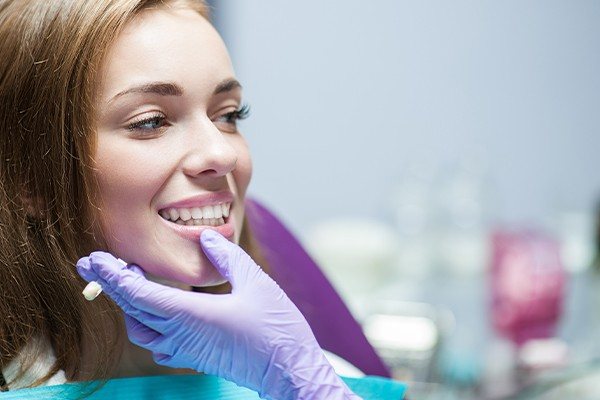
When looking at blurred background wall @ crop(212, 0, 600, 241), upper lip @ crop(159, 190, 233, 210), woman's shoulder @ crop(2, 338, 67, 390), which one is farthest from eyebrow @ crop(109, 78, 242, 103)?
blurred background wall @ crop(212, 0, 600, 241)

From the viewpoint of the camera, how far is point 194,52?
103 centimetres

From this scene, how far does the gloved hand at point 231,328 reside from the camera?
2.98ft

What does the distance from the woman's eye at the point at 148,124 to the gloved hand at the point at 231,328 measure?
0.47ft

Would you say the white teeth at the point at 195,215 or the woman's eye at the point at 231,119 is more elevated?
the woman's eye at the point at 231,119

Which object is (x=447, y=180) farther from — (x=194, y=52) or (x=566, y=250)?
(x=194, y=52)

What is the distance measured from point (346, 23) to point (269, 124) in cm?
36

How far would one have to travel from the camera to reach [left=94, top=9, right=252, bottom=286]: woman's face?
100 cm

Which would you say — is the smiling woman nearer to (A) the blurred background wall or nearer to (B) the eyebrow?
(B) the eyebrow

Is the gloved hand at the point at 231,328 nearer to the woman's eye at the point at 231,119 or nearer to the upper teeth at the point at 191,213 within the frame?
the upper teeth at the point at 191,213

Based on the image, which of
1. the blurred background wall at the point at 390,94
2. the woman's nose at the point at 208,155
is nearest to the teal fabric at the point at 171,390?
the woman's nose at the point at 208,155

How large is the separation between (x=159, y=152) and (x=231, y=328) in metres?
0.21

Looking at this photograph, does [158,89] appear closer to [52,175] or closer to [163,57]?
[163,57]

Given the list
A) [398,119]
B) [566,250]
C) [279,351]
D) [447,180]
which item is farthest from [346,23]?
[279,351]

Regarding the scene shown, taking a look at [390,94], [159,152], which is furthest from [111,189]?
[390,94]
